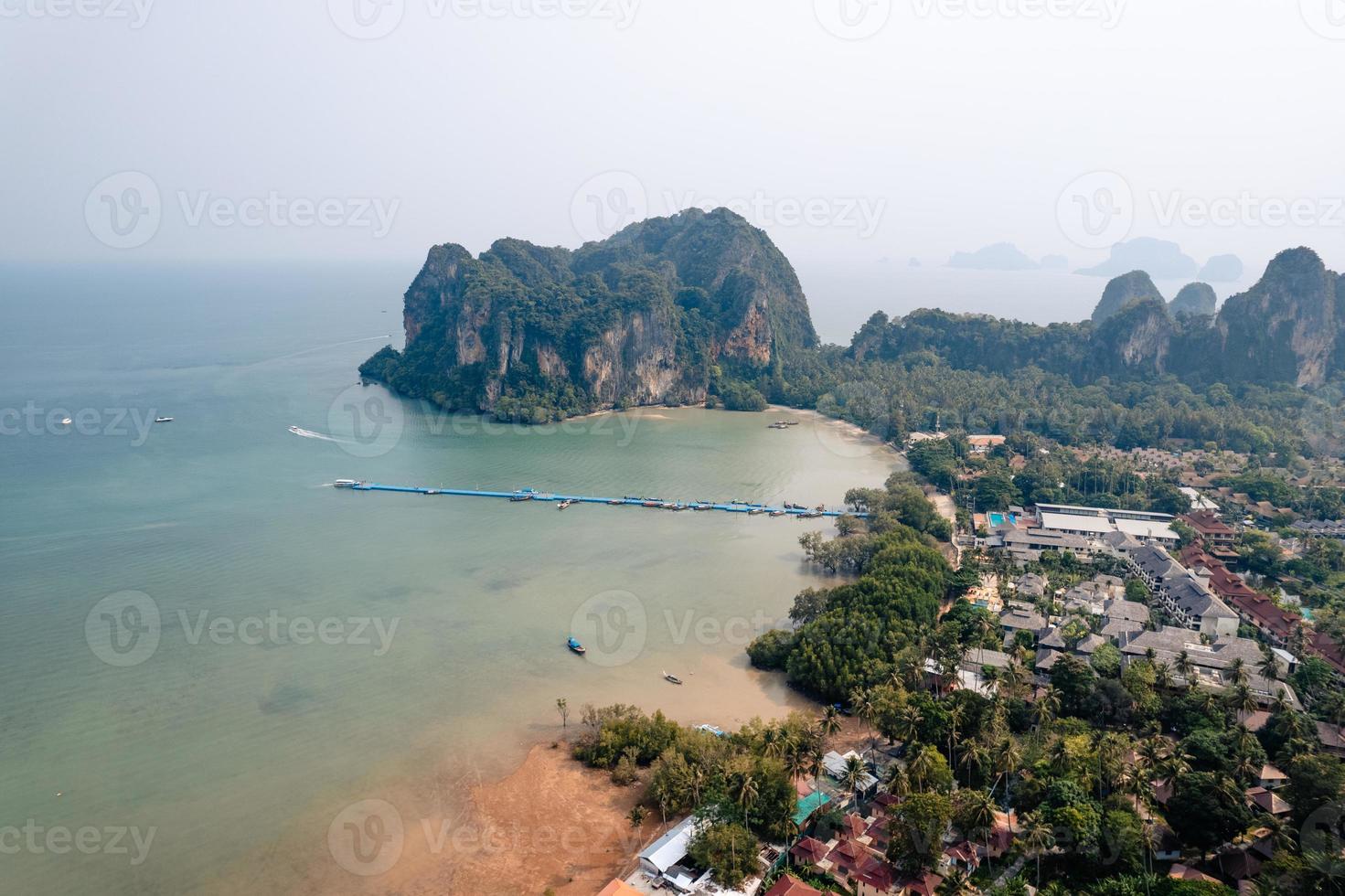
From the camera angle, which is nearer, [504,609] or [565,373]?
[504,609]

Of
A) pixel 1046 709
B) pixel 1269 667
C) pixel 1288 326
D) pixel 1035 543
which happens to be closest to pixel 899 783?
pixel 1046 709

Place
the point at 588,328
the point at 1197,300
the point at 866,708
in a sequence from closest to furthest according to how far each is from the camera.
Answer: the point at 866,708
the point at 588,328
the point at 1197,300

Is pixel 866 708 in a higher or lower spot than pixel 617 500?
lower

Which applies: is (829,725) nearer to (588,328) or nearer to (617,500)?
(617,500)

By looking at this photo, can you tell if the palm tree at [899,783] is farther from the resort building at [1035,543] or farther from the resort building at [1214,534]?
the resort building at [1214,534]

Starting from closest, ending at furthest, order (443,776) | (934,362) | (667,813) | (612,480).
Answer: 1. (667,813)
2. (443,776)
3. (612,480)
4. (934,362)

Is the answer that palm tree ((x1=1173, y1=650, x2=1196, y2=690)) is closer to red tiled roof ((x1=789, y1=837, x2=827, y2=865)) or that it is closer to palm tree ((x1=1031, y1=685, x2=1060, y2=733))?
palm tree ((x1=1031, y1=685, x2=1060, y2=733))

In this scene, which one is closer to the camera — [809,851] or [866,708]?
[809,851]

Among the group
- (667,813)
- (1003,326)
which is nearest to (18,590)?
(667,813)

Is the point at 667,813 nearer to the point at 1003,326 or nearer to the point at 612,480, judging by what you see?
the point at 612,480
